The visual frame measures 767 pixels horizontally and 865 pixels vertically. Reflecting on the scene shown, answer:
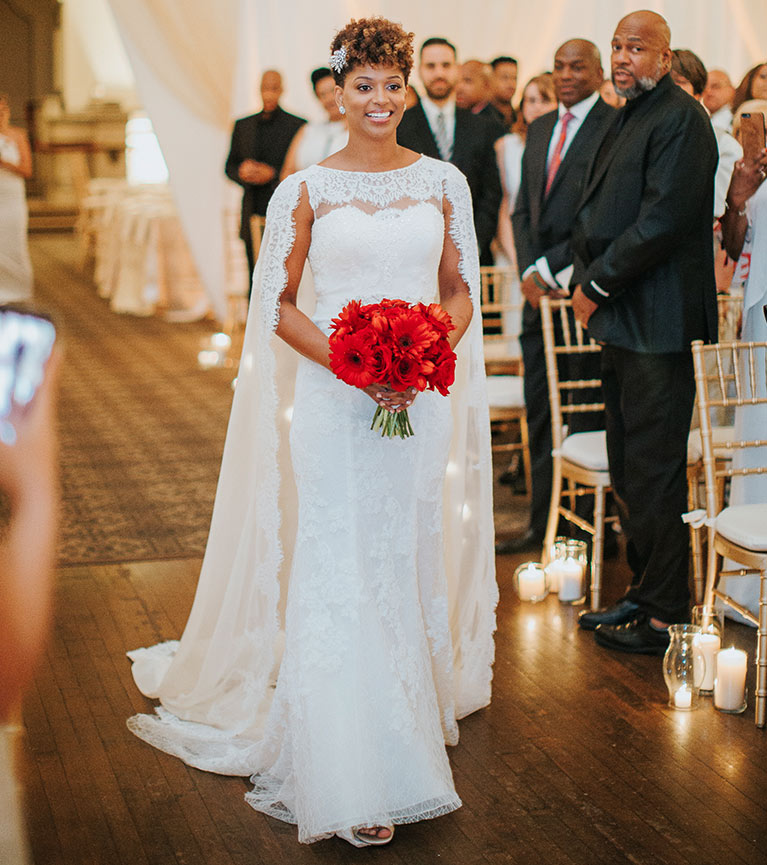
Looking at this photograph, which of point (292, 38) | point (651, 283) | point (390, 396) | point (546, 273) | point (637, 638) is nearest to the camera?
point (390, 396)

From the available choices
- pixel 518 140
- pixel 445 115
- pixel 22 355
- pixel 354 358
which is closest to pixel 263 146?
pixel 445 115

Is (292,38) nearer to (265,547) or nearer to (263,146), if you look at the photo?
(263,146)

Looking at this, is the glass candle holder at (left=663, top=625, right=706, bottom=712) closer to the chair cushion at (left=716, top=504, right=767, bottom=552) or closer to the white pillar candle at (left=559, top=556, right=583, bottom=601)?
the chair cushion at (left=716, top=504, right=767, bottom=552)

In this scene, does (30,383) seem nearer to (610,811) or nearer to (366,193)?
(366,193)

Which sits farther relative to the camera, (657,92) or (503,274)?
(503,274)

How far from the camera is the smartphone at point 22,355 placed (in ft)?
3.06

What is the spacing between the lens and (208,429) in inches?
287

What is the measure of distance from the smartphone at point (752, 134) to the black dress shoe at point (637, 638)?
1.61 metres

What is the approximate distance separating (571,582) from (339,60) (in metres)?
2.27

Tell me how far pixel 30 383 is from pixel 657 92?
3.23m

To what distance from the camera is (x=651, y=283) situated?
385 cm

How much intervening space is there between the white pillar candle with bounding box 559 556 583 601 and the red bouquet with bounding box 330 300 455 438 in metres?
1.83

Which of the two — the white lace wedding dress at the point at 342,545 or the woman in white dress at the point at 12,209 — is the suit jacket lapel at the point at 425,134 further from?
the woman in white dress at the point at 12,209

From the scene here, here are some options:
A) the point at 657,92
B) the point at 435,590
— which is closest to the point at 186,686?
the point at 435,590
